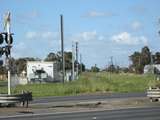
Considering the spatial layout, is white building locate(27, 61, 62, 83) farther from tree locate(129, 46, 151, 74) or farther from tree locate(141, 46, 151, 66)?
tree locate(141, 46, 151, 66)

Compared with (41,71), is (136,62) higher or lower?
higher

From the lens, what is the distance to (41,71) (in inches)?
3912

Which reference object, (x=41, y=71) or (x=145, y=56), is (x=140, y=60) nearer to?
(x=145, y=56)

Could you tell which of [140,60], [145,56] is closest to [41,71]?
[140,60]

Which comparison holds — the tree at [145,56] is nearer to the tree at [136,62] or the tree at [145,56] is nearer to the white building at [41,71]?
the tree at [136,62]

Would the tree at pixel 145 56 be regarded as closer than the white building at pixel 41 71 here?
No

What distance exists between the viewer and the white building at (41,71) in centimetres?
10004

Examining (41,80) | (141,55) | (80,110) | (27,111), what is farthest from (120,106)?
(141,55)

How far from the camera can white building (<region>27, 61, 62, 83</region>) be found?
328ft

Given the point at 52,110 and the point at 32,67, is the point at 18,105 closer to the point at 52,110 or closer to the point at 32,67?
the point at 52,110

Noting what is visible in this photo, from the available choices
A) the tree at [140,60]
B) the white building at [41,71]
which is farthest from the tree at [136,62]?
the white building at [41,71]

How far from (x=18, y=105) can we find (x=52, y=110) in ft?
13.9

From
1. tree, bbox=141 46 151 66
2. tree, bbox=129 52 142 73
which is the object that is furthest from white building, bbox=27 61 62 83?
tree, bbox=141 46 151 66

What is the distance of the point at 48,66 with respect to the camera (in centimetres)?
10150
